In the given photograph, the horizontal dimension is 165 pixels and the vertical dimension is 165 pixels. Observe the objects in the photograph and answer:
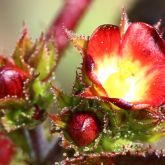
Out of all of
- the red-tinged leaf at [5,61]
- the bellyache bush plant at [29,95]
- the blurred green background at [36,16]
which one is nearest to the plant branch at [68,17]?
the bellyache bush plant at [29,95]

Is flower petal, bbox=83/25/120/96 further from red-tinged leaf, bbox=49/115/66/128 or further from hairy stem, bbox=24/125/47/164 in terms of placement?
hairy stem, bbox=24/125/47/164

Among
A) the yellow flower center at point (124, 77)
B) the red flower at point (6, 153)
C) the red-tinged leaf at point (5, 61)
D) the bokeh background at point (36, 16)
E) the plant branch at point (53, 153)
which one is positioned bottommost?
the bokeh background at point (36, 16)

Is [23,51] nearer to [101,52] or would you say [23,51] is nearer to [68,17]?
[101,52]

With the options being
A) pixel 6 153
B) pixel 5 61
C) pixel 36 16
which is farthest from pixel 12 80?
pixel 36 16

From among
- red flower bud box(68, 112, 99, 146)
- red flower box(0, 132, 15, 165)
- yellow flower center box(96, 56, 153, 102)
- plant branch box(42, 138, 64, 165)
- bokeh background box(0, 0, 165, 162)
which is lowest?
bokeh background box(0, 0, 165, 162)

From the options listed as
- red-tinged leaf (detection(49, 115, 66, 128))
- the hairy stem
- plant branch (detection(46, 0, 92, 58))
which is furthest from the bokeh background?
red-tinged leaf (detection(49, 115, 66, 128))

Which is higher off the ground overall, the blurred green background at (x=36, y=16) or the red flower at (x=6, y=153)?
the red flower at (x=6, y=153)

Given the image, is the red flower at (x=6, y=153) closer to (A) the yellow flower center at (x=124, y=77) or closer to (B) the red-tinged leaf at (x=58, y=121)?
(B) the red-tinged leaf at (x=58, y=121)
